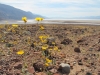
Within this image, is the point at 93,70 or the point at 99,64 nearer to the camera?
the point at 93,70

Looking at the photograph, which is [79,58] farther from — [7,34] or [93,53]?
[7,34]

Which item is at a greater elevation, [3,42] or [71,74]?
[3,42]

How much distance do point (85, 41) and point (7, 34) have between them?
16.9 feet

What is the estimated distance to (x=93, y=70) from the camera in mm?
8922

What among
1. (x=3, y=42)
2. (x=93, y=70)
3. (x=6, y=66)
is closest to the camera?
(x=6, y=66)

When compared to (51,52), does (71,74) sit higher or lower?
lower

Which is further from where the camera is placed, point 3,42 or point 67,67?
point 3,42

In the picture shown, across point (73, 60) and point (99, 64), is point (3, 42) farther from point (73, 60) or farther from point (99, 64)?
point (99, 64)

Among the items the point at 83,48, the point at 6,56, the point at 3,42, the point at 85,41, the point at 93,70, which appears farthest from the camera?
the point at 85,41

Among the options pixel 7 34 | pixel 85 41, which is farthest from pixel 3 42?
pixel 85 41

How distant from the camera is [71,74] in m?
8.23

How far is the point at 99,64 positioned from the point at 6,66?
441cm

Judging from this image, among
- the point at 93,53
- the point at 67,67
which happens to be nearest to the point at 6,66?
the point at 67,67

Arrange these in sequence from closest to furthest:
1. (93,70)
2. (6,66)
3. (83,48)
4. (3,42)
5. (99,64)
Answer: (6,66) → (93,70) → (99,64) → (3,42) → (83,48)
